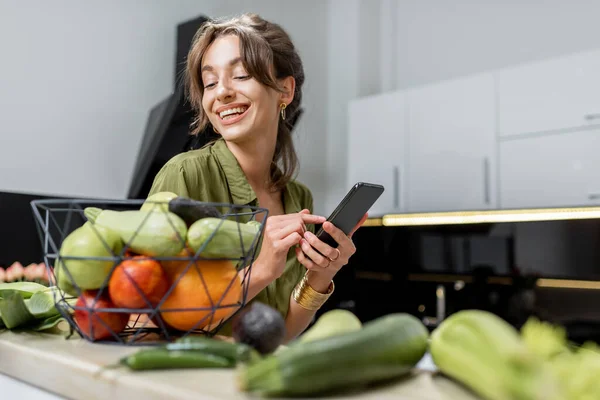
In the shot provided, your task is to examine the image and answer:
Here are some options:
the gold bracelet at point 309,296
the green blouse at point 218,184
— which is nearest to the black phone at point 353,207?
the gold bracelet at point 309,296

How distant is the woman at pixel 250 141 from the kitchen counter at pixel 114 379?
1.28 ft

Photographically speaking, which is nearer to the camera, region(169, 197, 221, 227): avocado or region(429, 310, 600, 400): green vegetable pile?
region(429, 310, 600, 400): green vegetable pile

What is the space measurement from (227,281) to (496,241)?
2.32 metres

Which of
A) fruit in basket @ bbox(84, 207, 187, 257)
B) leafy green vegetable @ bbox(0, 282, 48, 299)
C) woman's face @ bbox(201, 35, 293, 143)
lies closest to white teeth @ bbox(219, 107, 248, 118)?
woman's face @ bbox(201, 35, 293, 143)

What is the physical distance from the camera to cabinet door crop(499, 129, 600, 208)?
2.48m

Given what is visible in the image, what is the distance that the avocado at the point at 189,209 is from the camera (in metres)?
0.56

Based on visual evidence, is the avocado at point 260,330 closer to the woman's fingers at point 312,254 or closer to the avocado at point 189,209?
the avocado at point 189,209

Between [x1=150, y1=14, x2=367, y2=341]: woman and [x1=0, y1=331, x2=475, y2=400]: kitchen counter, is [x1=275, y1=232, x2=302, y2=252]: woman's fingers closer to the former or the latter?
[x1=150, y1=14, x2=367, y2=341]: woman

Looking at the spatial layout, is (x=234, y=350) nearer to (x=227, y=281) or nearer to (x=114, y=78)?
(x=227, y=281)

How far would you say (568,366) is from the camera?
1.29 feet

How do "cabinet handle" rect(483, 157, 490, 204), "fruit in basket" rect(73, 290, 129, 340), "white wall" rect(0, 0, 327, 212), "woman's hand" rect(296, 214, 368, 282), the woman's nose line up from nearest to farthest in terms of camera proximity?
1. "fruit in basket" rect(73, 290, 129, 340)
2. "woman's hand" rect(296, 214, 368, 282)
3. the woman's nose
4. "white wall" rect(0, 0, 327, 212)
5. "cabinet handle" rect(483, 157, 490, 204)

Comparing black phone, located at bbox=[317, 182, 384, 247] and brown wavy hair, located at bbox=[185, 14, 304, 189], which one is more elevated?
brown wavy hair, located at bbox=[185, 14, 304, 189]

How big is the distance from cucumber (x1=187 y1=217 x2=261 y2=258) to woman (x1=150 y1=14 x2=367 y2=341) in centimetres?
35

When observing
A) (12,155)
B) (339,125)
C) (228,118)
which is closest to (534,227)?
(339,125)
